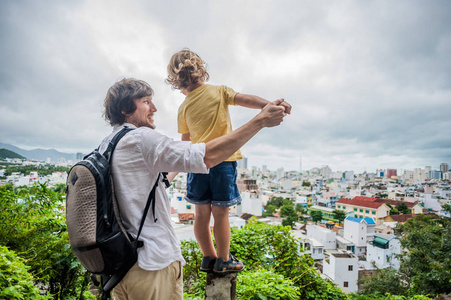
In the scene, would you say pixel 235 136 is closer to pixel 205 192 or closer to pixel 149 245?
pixel 149 245

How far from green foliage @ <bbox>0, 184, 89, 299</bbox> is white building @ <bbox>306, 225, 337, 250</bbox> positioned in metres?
23.2

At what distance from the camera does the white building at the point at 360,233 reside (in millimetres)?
23922

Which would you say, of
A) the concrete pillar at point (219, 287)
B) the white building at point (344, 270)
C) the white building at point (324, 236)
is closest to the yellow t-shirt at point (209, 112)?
the concrete pillar at point (219, 287)

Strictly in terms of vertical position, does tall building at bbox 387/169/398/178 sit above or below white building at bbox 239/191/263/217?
above

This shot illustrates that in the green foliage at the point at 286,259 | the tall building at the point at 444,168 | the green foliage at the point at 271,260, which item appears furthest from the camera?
the tall building at the point at 444,168

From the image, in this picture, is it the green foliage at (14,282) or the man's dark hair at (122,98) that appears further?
the green foliage at (14,282)

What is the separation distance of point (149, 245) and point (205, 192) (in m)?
0.70

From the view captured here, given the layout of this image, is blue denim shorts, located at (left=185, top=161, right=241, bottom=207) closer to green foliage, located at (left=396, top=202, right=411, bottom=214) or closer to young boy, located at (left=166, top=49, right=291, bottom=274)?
young boy, located at (left=166, top=49, right=291, bottom=274)

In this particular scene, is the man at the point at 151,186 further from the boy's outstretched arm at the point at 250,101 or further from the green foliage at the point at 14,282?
the green foliage at the point at 14,282

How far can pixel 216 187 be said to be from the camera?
1.54 meters

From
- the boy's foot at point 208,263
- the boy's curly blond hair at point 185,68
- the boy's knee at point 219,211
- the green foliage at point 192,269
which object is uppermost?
the boy's curly blond hair at point 185,68

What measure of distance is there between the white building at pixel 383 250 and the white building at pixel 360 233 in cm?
173

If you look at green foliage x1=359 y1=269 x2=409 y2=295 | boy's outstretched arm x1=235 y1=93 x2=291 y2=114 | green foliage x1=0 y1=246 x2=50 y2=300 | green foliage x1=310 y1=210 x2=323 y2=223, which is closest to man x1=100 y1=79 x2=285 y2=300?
boy's outstretched arm x1=235 y1=93 x2=291 y2=114

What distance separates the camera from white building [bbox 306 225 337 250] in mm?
22266
